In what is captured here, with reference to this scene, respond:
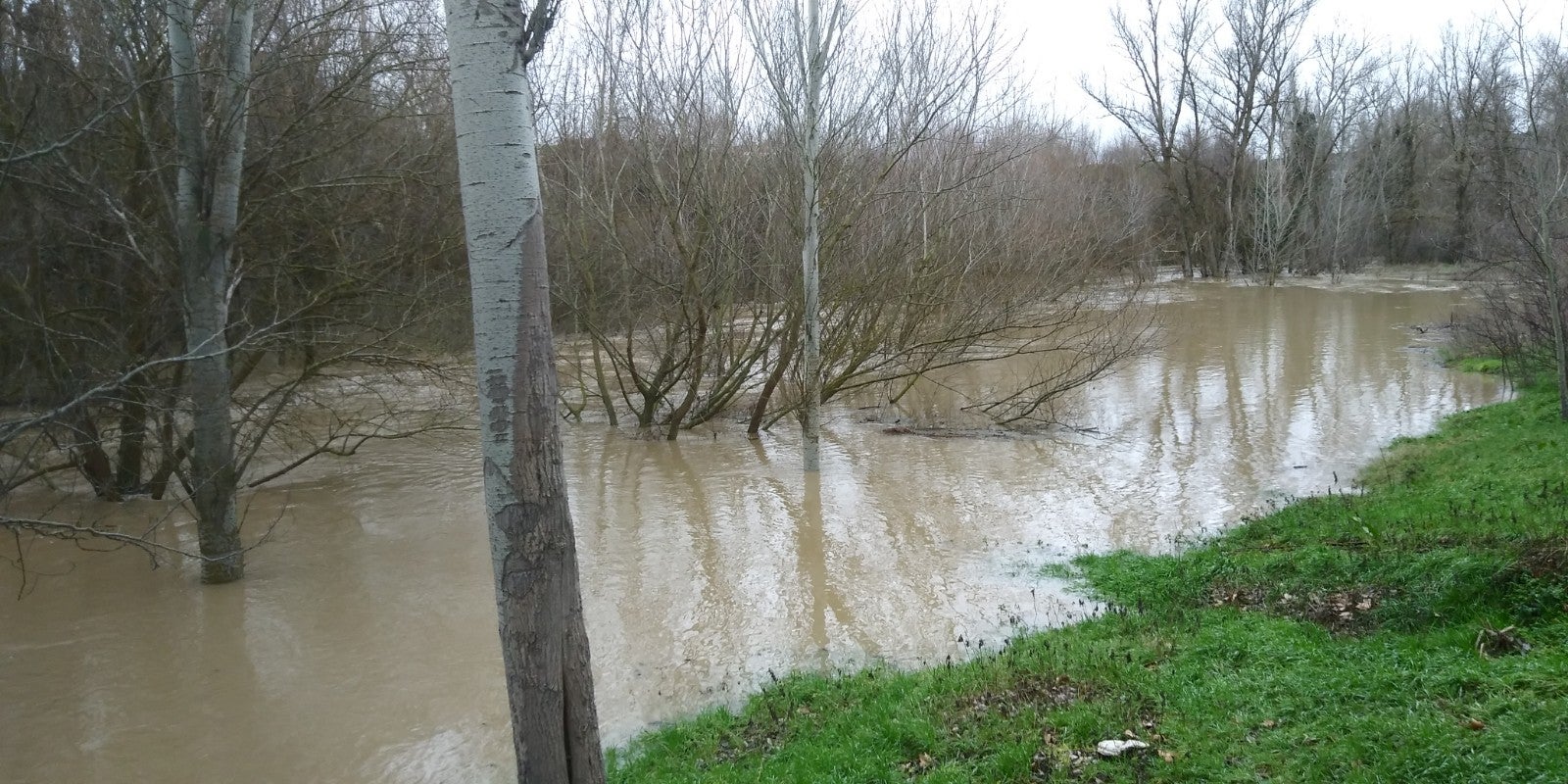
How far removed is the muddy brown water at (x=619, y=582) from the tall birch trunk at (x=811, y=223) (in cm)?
76

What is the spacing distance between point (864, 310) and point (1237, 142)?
3394cm

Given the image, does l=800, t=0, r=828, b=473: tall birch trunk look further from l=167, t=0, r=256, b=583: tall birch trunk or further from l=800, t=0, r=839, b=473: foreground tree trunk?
l=167, t=0, r=256, b=583: tall birch trunk

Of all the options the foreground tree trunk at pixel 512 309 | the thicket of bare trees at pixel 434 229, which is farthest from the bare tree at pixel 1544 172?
the foreground tree trunk at pixel 512 309

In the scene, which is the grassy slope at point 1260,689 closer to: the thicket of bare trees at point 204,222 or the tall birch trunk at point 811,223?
the thicket of bare trees at point 204,222

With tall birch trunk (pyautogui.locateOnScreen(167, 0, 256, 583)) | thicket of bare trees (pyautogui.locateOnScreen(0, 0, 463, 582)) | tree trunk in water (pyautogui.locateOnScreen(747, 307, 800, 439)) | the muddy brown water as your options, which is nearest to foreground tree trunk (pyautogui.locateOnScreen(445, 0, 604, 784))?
the muddy brown water

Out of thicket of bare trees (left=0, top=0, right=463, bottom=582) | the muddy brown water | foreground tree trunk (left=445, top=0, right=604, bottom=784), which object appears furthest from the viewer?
thicket of bare trees (left=0, top=0, right=463, bottom=582)

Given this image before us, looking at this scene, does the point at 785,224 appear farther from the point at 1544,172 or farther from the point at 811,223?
the point at 1544,172

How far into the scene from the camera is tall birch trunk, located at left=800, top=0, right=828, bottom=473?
12.5m

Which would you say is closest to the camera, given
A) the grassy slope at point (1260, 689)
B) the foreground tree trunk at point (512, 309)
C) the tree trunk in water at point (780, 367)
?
the foreground tree trunk at point (512, 309)

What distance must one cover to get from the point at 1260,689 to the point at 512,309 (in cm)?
412

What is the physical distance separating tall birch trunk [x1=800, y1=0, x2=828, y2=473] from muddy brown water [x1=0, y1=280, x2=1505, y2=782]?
76cm

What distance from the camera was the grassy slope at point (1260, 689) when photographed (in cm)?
405

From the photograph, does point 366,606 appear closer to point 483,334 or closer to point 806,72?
point 483,334

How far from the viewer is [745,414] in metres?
17.4
